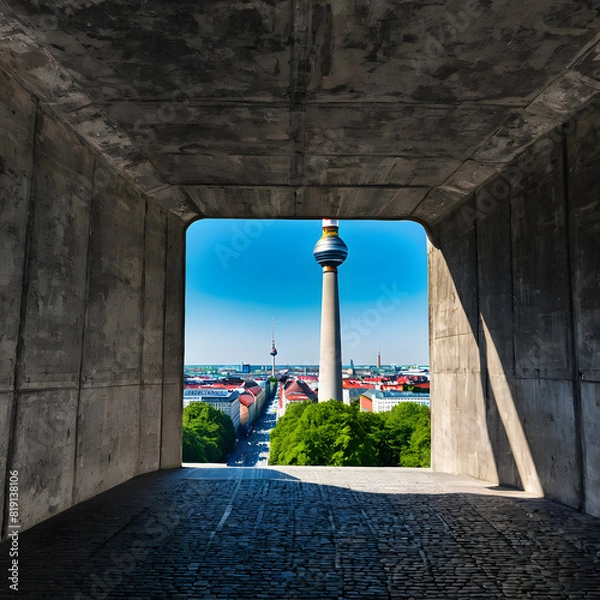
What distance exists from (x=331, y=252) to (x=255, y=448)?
35.9 meters

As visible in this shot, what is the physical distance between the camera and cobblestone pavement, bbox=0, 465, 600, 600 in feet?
17.8

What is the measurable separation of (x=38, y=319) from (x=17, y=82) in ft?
10.9

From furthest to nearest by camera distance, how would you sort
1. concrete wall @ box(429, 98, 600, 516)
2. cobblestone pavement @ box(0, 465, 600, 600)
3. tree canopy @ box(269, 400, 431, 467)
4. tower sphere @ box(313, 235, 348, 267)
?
tower sphere @ box(313, 235, 348, 267) < tree canopy @ box(269, 400, 431, 467) < concrete wall @ box(429, 98, 600, 516) < cobblestone pavement @ box(0, 465, 600, 600)

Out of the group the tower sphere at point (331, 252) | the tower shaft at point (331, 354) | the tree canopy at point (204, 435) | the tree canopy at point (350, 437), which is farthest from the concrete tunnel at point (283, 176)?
the tower sphere at point (331, 252)

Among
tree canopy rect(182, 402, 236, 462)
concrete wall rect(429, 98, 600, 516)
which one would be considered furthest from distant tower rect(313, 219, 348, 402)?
concrete wall rect(429, 98, 600, 516)

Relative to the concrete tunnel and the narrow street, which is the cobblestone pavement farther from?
the narrow street

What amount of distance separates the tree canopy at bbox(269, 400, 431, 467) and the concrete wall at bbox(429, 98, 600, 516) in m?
23.0

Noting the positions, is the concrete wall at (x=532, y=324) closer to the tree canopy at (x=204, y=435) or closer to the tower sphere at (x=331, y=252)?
the tree canopy at (x=204, y=435)

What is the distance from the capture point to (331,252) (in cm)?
8388

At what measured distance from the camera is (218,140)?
925cm

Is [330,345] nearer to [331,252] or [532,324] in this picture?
[331,252]

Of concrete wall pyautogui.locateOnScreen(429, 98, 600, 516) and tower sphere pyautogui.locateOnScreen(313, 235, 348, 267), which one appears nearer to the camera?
concrete wall pyautogui.locateOnScreen(429, 98, 600, 516)

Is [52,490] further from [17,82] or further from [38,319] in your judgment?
[17,82]

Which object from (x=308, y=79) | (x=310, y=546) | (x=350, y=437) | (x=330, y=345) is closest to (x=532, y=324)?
(x=310, y=546)
